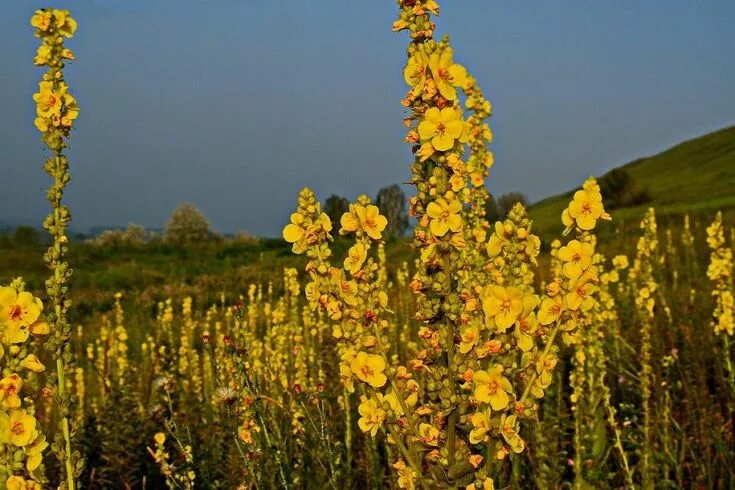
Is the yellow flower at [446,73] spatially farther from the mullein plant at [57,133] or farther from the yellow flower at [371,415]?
the mullein plant at [57,133]

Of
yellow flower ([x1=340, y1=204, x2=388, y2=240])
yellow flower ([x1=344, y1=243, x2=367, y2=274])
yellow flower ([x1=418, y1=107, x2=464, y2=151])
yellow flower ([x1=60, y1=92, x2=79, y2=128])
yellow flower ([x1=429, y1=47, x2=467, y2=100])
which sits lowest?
yellow flower ([x1=344, y1=243, x2=367, y2=274])

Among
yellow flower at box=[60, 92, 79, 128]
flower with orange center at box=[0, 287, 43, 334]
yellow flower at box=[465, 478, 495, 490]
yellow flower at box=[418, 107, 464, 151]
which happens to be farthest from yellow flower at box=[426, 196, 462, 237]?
yellow flower at box=[60, 92, 79, 128]

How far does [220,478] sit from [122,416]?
1000 millimetres

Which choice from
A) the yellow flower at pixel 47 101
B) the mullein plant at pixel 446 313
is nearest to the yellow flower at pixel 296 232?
the mullein plant at pixel 446 313

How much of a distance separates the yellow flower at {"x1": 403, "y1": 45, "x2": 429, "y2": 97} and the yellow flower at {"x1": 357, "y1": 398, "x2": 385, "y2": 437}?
813mm

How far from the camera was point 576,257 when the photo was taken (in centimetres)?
188

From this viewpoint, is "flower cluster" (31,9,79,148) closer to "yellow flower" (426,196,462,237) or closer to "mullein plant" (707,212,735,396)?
"yellow flower" (426,196,462,237)

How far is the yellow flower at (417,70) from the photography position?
5.90ft

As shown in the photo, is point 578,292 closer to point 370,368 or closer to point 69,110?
point 370,368

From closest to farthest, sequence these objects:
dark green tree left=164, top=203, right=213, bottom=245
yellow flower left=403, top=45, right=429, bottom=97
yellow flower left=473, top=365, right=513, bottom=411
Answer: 1. yellow flower left=473, top=365, right=513, bottom=411
2. yellow flower left=403, top=45, right=429, bottom=97
3. dark green tree left=164, top=203, right=213, bottom=245

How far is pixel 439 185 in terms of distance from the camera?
5.87ft

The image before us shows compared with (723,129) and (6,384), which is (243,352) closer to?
(6,384)

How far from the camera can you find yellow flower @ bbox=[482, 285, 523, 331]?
1688mm

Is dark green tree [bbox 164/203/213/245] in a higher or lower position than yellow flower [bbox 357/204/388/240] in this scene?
higher
